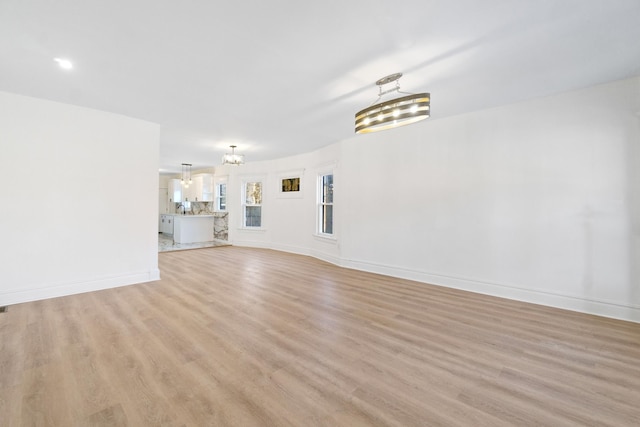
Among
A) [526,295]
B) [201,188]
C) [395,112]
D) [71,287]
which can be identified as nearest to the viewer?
[395,112]

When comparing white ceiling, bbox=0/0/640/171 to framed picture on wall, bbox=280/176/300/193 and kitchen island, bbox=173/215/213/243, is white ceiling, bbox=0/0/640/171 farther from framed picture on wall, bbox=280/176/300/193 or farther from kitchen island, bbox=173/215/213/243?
kitchen island, bbox=173/215/213/243

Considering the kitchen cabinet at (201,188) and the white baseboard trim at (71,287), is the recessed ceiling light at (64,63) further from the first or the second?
the kitchen cabinet at (201,188)

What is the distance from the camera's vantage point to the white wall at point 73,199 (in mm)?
3156

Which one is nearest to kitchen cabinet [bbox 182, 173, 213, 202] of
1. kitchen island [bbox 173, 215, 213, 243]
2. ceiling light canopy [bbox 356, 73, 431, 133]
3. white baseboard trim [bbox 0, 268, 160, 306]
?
kitchen island [bbox 173, 215, 213, 243]

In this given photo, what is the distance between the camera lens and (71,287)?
3.48 m

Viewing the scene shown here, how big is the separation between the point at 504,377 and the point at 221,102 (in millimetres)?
3948

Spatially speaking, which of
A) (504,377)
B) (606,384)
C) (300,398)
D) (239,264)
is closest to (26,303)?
(239,264)

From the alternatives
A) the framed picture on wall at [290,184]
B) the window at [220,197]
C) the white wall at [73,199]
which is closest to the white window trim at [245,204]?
the framed picture on wall at [290,184]

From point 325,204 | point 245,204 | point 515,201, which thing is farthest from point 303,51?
point 245,204

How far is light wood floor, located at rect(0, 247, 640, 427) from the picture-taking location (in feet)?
4.99

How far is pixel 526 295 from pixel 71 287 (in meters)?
5.97

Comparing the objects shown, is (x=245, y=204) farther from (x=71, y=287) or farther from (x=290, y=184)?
(x=71, y=287)

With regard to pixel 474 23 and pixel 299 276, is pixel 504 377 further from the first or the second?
pixel 299 276

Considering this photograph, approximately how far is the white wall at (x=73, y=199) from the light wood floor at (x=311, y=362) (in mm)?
419
